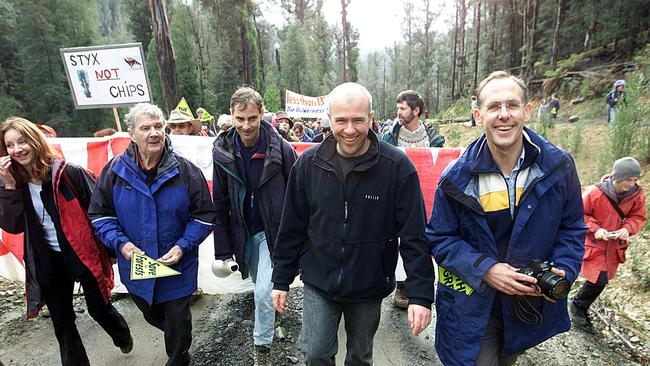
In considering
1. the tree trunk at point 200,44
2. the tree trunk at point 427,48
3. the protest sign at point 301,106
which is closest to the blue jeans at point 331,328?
the protest sign at point 301,106

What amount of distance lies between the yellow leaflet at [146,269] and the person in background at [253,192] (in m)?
0.62

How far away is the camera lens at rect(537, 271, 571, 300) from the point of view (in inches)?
66.9

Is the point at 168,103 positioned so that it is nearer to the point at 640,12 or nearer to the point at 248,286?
the point at 248,286

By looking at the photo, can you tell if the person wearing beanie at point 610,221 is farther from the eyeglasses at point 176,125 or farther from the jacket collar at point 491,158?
the eyeglasses at point 176,125

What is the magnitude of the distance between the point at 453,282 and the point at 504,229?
0.42m

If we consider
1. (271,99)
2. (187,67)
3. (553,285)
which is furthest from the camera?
(187,67)

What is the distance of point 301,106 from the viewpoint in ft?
49.6

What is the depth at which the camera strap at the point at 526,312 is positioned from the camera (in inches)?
76.2

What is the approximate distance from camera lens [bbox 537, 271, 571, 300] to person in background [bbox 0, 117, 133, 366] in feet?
10.1

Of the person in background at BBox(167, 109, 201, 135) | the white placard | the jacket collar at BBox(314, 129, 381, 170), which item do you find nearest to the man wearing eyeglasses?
the jacket collar at BBox(314, 129, 381, 170)

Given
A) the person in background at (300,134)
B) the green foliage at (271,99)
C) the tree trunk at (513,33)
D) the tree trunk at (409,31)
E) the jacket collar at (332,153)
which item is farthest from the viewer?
the tree trunk at (409,31)

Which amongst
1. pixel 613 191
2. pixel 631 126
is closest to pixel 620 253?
pixel 613 191

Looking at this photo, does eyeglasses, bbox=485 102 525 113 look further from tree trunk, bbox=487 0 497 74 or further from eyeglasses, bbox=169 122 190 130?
tree trunk, bbox=487 0 497 74

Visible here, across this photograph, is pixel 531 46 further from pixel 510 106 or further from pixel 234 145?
pixel 510 106
